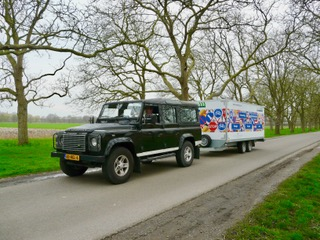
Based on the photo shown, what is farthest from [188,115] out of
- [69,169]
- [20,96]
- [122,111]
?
[20,96]

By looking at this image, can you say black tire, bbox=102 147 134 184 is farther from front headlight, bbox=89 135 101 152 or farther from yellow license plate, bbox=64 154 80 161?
yellow license plate, bbox=64 154 80 161

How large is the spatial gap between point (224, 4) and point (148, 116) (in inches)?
449

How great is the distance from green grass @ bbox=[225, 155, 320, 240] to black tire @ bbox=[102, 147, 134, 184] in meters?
3.64

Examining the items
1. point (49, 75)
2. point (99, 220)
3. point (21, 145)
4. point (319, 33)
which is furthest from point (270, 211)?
point (49, 75)

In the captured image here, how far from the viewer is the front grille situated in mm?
7023

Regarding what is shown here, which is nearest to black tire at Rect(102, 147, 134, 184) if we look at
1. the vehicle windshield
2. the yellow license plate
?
the yellow license plate

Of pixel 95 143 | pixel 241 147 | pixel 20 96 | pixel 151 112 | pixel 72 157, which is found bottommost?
pixel 241 147

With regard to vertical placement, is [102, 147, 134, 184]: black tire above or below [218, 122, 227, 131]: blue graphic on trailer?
below

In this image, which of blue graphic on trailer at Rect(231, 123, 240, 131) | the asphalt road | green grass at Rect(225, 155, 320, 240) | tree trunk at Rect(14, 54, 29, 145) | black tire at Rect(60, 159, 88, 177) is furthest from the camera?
tree trunk at Rect(14, 54, 29, 145)

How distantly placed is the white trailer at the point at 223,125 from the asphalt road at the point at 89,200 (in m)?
4.17

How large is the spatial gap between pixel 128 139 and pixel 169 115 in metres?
2.48

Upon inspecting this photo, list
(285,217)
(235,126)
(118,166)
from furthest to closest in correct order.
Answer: (235,126) → (118,166) → (285,217)

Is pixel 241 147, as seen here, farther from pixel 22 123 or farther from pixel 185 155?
pixel 22 123

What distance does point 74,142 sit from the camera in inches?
285
